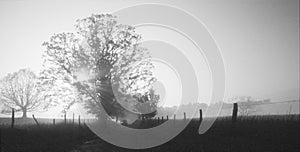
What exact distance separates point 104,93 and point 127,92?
7.50 feet

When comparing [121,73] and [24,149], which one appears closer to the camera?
[24,149]

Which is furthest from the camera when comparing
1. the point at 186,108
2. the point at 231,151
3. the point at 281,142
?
the point at 186,108

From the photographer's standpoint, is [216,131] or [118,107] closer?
[216,131]

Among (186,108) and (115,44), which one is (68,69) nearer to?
(115,44)

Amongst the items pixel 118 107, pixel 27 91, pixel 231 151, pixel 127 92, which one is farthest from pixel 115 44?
pixel 27 91

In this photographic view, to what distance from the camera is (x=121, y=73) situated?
21.5 meters

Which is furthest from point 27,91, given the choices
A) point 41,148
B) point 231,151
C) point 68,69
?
point 231,151

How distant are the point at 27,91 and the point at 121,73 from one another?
3074cm

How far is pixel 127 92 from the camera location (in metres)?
21.8

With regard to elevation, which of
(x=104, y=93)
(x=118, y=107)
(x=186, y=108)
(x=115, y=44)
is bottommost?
(x=186, y=108)

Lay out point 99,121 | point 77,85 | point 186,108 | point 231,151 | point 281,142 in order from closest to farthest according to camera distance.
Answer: point 231,151 < point 281,142 < point 77,85 < point 99,121 < point 186,108

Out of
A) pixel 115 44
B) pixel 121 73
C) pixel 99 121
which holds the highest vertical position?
pixel 115 44

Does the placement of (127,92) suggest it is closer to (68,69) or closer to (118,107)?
(118,107)

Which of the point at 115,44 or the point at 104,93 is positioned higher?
the point at 115,44
